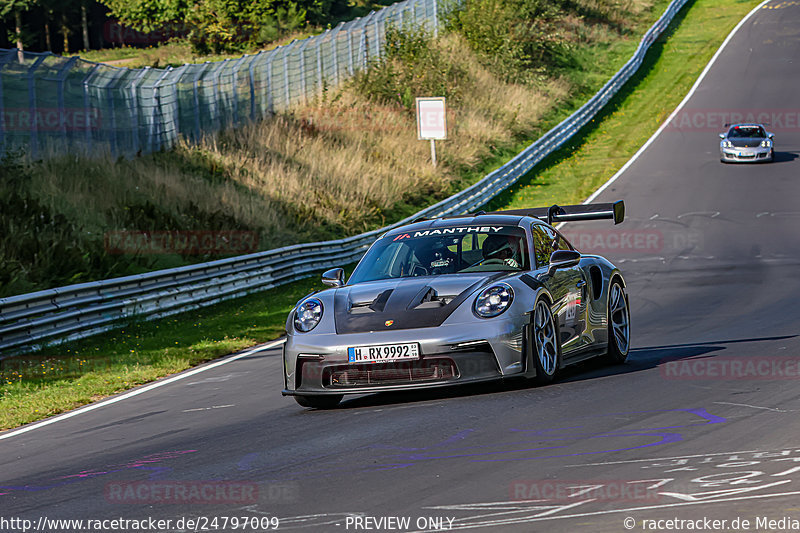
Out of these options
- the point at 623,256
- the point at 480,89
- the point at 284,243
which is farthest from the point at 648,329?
the point at 480,89

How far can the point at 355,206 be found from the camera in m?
35.2

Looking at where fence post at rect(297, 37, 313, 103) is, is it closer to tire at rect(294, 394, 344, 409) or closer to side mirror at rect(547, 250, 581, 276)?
side mirror at rect(547, 250, 581, 276)

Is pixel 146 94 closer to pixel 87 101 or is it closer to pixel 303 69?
pixel 87 101

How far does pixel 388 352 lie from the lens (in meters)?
8.45

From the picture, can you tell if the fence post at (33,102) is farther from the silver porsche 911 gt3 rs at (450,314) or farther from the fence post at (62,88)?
the silver porsche 911 gt3 rs at (450,314)

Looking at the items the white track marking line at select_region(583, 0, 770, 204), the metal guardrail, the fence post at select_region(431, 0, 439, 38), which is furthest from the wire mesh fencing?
the white track marking line at select_region(583, 0, 770, 204)

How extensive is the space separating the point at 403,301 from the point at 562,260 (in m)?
1.68

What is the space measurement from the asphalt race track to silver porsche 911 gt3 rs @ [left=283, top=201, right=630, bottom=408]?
28cm

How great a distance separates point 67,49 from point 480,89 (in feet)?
129

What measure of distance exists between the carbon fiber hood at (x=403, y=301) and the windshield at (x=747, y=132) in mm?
34848

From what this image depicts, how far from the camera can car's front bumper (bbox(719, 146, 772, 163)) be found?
40.7 metres

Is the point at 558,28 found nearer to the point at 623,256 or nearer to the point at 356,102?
the point at 356,102
